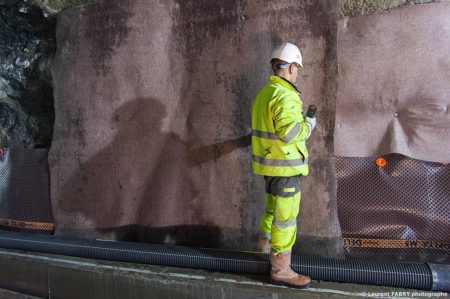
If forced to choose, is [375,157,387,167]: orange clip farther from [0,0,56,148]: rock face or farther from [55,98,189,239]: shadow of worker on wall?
[0,0,56,148]: rock face

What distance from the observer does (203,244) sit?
2.76 m

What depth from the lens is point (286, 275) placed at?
215 cm

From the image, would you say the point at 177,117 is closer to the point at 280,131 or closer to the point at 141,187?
the point at 141,187

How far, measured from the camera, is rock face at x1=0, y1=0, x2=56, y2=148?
130 inches

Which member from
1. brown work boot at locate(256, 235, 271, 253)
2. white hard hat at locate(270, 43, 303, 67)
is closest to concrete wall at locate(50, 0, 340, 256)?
brown work boot at locate(256, 235, 271, 253)

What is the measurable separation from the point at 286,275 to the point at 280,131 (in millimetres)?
1038

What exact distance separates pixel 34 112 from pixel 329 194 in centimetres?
334

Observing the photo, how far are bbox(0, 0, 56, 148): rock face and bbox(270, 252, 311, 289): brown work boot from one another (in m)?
2.87

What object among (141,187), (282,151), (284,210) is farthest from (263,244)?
(141,187)

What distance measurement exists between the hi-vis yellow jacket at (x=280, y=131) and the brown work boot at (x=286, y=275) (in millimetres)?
612

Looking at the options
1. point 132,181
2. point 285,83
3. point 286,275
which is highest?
point 285,83

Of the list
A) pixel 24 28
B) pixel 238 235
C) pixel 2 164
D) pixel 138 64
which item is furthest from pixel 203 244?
pixel 24 28

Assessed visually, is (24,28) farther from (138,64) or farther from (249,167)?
(249,167)

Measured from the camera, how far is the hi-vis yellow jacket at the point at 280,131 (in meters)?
1.87
